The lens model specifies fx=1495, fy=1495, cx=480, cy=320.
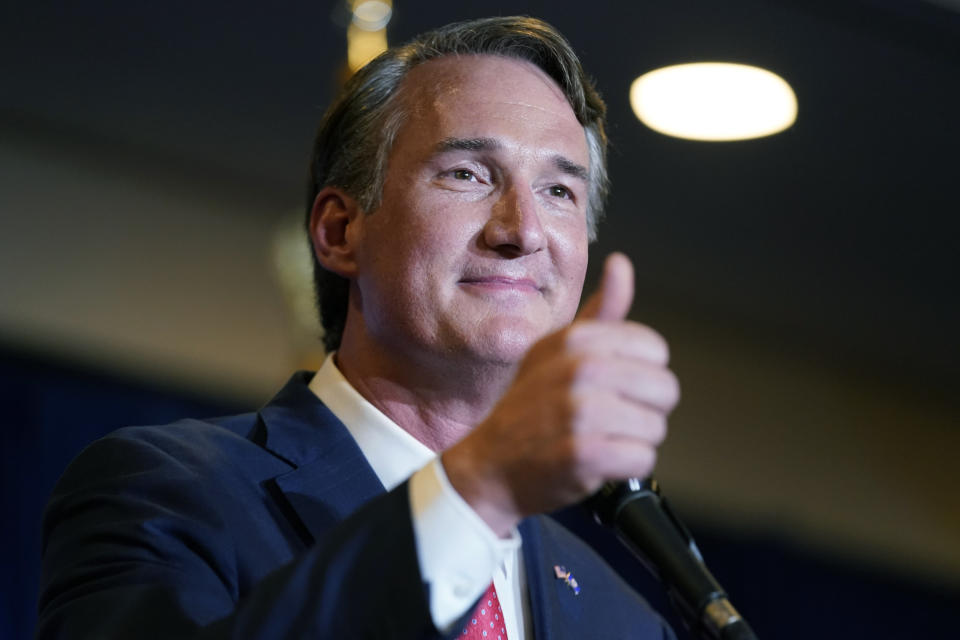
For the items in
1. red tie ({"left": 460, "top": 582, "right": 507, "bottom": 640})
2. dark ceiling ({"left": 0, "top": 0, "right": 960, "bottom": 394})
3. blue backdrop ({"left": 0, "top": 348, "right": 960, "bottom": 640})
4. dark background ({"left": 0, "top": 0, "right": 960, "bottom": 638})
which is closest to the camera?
red tie ({"left": 460, "top": 582, "right": 507, "bottom": 640})

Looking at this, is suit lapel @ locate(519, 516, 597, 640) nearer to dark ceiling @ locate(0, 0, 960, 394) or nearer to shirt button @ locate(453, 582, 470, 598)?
shirt button @ locate(453, 582, 470, 598)

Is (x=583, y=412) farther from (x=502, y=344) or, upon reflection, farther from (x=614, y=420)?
(x=502, y=344)

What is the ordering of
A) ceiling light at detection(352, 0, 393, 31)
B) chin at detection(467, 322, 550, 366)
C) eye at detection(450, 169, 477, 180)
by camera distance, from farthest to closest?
1. ceiling light at detection(352, 0, 393, 31)
2. eye at detection(450, 169, 477, 180)
3. chin at detection(467, 322, 550, 366)

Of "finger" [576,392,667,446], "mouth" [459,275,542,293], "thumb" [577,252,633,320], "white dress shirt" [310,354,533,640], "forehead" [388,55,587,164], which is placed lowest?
"white dress shirt" [310,354,533,640]

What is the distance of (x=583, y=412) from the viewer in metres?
1.18

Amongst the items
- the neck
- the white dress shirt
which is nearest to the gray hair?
the neck

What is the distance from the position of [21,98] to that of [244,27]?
1.08m

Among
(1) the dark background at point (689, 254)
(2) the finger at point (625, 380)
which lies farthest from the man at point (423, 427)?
(1) the dark background at point (689, 254)

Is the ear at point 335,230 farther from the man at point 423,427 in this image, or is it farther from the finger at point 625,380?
the finger at point 625,380

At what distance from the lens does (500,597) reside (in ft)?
6.49

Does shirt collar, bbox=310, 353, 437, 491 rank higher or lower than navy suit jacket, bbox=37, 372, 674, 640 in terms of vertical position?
higher

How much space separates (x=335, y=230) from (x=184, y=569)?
0.86 meters

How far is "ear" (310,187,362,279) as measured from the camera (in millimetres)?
2270

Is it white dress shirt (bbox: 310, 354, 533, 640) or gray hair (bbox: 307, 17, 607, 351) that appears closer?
white dress shirt (bbox: 310, 354, 533, 640)
